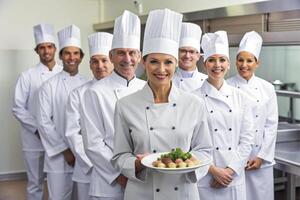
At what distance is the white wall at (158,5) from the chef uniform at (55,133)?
110 cm

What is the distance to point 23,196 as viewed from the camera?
3898mm

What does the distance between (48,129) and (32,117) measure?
1.99 ft

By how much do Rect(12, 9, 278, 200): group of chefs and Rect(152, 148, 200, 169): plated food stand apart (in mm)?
88

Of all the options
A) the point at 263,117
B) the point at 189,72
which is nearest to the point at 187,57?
the point at 189,72

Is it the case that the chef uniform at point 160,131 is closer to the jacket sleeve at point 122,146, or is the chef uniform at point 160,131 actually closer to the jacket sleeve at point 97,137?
the jacket sleeve at point 122,146

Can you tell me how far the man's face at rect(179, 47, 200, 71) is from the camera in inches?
98.4

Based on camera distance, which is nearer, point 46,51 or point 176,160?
point 176,160

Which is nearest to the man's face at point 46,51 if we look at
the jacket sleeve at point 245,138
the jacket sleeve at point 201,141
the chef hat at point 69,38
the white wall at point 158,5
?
the chef hat at point 69,38

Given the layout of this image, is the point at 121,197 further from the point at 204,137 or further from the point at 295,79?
the point at 295,79

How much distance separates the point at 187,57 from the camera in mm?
2516

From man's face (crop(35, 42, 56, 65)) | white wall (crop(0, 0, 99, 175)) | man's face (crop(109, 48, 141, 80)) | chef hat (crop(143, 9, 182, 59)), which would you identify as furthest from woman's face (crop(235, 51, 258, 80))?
white wall (crop(0, 0, 99, 175))

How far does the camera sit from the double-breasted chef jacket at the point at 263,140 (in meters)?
2.38

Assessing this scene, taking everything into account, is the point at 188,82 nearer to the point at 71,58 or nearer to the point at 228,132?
the point at 228,132

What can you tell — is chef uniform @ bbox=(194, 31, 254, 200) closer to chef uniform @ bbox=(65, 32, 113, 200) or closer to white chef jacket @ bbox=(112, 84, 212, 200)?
white chef jacket @ bbox=(112, 84, 212, 200)
